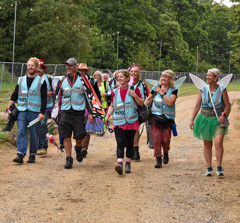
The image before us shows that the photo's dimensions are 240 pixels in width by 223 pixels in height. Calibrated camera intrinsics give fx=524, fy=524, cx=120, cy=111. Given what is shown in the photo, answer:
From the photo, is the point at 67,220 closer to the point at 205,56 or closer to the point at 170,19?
the point at 170,19

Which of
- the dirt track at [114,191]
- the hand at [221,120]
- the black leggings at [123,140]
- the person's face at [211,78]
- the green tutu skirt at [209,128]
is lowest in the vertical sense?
the dirt track at [114,191]

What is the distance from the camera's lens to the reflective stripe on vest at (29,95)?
948cm

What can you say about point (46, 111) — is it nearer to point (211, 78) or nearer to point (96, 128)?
point (96, 128)

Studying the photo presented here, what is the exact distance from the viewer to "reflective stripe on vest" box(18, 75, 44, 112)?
9.48 metres

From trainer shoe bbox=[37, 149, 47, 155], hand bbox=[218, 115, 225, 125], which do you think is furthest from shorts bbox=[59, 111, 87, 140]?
hand bbox=[218, 115, 225, 125]

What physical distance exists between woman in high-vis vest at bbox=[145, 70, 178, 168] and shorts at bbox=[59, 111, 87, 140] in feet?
4.25

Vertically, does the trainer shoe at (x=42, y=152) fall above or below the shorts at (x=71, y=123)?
below

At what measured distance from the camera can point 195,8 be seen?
3300 inches

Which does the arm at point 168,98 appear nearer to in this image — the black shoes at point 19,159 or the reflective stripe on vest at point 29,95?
the reflective stripe on vest at point 29,95

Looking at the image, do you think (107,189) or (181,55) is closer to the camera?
(107,189)

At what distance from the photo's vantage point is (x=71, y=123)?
9336mm

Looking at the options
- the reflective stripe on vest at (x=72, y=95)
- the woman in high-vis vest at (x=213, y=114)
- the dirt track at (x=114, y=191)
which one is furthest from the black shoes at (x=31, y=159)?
the woman in high-vis vest at (x=213, y=114)

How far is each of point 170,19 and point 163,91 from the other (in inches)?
2564

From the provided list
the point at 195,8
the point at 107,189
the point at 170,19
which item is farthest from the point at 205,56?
the point at 107,189
